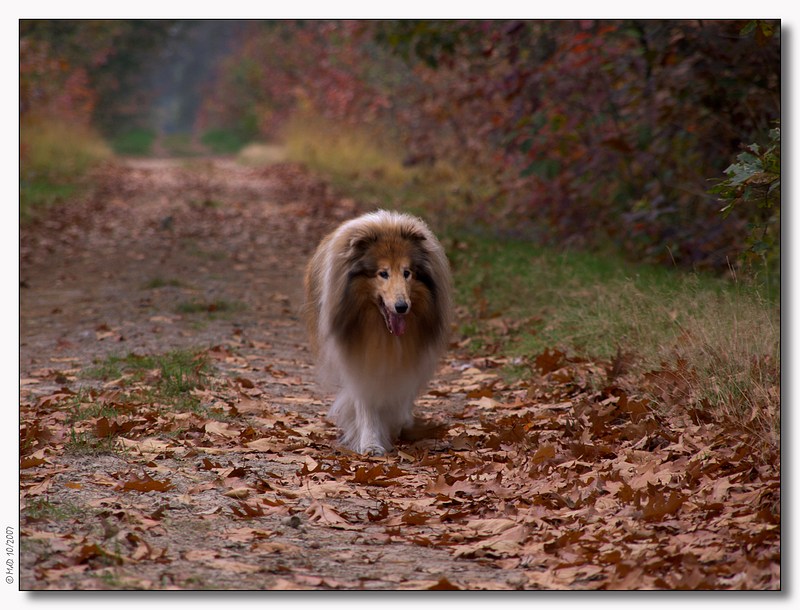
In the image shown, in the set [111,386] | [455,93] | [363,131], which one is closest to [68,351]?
[111,386]

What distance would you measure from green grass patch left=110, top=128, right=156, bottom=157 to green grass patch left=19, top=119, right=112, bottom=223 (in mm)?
8680

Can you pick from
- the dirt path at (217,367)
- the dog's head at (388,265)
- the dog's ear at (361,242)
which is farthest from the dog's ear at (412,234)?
the dirt path at (217,367)

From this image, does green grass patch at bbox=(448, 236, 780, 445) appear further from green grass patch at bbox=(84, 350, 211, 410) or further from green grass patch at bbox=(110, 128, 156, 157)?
green grass patch at bbox=(110, 128, 156, 157)

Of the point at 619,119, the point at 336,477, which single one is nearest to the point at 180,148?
the point at 619,119

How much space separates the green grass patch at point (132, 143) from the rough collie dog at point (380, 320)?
30.5m

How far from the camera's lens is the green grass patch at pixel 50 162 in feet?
55.8

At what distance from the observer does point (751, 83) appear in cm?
945

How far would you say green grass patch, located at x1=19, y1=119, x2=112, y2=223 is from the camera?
670 inches

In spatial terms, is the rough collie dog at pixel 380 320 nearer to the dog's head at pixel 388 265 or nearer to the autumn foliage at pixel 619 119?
the dog's head at pixel 388 265

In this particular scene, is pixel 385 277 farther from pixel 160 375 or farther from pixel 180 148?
pixel 180 148

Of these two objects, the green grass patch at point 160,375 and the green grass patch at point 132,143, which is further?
the green grass patch at point 132,143

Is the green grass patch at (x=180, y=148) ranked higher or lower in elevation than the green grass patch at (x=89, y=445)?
higher

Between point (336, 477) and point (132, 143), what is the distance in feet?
126

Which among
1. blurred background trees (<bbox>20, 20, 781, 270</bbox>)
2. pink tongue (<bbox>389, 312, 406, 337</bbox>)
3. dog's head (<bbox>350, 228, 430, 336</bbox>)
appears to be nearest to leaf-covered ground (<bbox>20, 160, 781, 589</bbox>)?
pink tongue (<bbox>389, 312, 406, 337</bbox>)
